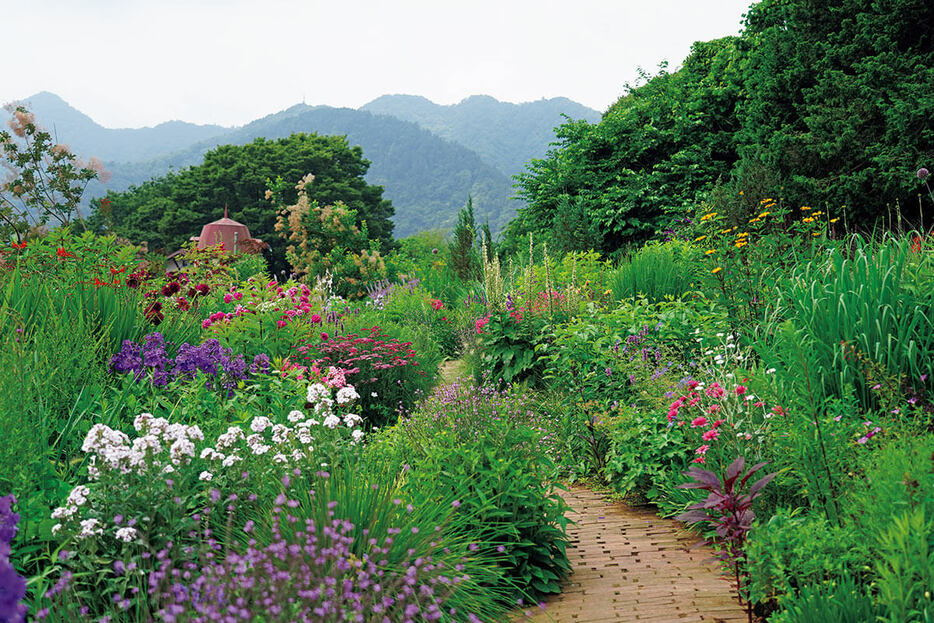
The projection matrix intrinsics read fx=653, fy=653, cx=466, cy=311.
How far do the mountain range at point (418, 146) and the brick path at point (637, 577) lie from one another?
41.4m

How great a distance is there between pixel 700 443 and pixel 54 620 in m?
3.32

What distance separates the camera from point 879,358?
3.37m

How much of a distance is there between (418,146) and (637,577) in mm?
90837

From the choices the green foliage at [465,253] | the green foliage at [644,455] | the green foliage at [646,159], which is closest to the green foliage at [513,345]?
the green foliage at [644,455]

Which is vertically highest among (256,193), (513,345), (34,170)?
(256,193)

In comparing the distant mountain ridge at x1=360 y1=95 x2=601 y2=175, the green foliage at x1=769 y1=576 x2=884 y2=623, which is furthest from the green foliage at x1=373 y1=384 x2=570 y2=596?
the distant mountain ridge at x1=360 y1=95 x2=601 y2=175

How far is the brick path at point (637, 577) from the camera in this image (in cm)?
279

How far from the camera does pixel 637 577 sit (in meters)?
3.19

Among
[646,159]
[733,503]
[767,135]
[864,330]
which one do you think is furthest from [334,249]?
[733,503]

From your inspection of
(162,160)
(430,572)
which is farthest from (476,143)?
(430,572)

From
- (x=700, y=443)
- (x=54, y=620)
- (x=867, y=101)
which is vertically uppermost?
(x=867, y=101)

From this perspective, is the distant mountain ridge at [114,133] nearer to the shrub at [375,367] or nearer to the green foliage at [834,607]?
the shrub at [375,367]

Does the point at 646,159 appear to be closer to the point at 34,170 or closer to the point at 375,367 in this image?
the point at 375,367

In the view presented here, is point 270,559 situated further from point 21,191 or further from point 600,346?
point 21,191
